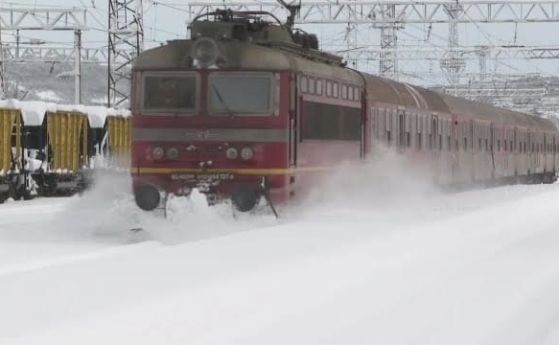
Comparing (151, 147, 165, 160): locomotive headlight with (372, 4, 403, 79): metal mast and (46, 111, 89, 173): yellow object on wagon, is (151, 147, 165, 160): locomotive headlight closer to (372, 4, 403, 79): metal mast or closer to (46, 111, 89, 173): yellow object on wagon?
(46, 111, 89, 173): yellow object on wagon

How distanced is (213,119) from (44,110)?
573 inches

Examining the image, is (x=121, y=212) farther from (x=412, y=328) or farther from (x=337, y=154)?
(x=412, y=328)

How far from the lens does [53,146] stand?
30.0m

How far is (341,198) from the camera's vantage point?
755 inches

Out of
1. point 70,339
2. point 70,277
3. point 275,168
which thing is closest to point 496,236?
point 275,168

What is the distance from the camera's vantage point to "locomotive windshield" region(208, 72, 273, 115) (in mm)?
16375

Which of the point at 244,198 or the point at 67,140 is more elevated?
the point at 67,140

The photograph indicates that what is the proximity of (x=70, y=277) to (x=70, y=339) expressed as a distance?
2.57m

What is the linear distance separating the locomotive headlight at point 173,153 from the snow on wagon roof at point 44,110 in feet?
39.8

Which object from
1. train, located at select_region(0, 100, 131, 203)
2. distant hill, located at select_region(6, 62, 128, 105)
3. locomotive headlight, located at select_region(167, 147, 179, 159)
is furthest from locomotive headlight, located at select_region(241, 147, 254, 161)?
distant hill, located at select_region(6, 62, 128, 105)

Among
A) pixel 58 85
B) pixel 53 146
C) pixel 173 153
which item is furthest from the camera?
pixel 58 85

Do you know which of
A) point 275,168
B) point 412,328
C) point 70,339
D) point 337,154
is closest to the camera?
point 70,339

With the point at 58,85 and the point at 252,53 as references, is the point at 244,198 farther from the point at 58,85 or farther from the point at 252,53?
the point at 58,85

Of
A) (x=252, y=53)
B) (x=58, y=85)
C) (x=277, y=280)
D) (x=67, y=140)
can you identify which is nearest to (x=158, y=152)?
(x=252, y=53)
